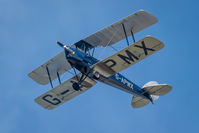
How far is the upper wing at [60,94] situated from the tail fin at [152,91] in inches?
128

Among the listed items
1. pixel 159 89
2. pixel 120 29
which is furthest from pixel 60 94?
pixel 159 89

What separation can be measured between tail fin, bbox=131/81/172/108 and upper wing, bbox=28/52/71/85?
14.2 feet

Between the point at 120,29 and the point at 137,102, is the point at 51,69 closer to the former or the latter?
the point at 120,29

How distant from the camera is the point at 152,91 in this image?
20938mm

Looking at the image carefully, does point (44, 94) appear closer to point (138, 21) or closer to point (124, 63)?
point (124, 63)

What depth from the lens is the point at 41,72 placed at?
20.4 meters

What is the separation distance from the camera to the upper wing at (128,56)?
1645 cm

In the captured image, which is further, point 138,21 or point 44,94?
point 44,94

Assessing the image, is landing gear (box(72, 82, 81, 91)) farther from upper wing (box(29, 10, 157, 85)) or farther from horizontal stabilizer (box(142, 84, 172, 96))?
horizontal stabilizer (box(142, 84, 172, 96))

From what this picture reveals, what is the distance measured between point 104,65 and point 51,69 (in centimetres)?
402

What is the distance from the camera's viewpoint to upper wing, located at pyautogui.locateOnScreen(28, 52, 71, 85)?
2008 centimetres

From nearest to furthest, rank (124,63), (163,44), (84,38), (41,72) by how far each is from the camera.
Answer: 1. (163,44)
2. (124,63)
3. (84,38)
4. (41,72)

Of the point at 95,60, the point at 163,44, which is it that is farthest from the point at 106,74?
the point at 163,44

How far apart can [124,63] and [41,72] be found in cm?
513
